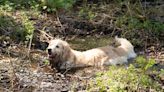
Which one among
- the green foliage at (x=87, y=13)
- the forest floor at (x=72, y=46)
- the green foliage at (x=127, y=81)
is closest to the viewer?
the green foliage at (x=127, y=81)

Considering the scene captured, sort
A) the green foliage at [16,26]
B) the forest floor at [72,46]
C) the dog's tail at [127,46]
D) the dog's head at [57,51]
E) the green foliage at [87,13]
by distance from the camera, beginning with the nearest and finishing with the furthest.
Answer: the forest floor at [72,46]
the dog's head at [57,51]
the dog's tail at [127,46]
the green foliage at [16,26]
the green foliage at [87,13]

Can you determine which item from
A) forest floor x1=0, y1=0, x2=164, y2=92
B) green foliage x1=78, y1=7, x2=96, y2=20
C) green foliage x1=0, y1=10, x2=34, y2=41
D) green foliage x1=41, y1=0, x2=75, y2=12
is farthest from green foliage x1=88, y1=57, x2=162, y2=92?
green foliage x1=41, y1=0, x2=75, y2=12

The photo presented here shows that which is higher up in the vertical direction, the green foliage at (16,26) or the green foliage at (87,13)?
the green foliage at (16,26)

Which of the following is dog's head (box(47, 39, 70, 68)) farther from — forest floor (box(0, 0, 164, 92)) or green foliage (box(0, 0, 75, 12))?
green foliage (box(0, 0, 75, 12))

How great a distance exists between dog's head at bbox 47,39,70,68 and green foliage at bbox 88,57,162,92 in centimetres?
182

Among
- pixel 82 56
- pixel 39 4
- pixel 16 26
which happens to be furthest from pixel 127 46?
pixel 39 4

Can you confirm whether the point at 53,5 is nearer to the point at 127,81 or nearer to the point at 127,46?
the point at 127,46

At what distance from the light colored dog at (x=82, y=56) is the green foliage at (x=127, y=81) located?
1.86 metres

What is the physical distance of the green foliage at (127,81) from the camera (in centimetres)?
676

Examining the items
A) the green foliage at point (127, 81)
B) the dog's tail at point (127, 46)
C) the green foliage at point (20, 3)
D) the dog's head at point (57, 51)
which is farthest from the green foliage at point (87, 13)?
the green foliage at point (127, 81)

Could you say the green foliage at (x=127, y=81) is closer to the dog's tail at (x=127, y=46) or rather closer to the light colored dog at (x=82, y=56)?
the light colored dog at (x=82, y=56)

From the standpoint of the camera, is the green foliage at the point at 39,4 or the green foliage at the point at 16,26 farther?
the green foliage at the point at 39,4

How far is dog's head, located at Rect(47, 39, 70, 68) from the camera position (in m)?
8.70

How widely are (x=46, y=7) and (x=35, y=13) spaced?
38cm
